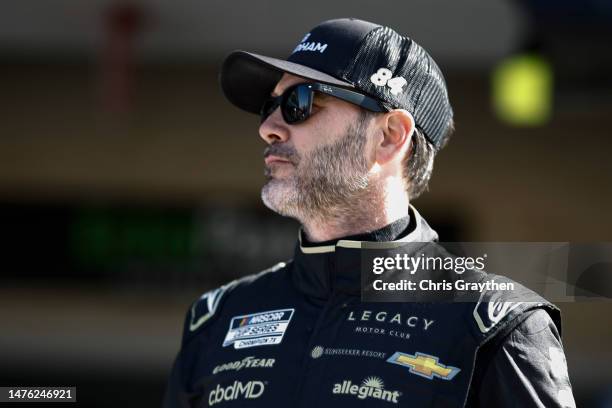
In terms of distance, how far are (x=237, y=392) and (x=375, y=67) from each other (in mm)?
907

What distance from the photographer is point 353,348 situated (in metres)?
2.27

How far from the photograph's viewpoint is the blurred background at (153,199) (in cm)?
924

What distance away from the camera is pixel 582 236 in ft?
30.5

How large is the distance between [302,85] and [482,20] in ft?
17.5

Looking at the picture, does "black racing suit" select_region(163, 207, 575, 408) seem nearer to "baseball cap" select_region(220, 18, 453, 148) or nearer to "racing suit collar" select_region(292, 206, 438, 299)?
"racing suit collar" select_region(292, 206, 438, 299)

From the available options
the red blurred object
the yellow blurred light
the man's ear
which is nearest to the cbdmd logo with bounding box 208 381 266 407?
the man's ear

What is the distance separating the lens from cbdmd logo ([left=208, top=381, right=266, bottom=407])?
232cm

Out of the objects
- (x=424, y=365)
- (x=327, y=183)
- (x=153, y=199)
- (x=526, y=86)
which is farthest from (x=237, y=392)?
(x=153, y=199)

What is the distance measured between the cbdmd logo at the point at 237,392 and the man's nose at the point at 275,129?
657 millimetres

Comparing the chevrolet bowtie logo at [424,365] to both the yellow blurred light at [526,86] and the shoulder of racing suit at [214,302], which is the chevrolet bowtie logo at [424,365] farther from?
the yellow blurred light at [526,86]

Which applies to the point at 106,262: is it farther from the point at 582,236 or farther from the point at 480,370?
the point at 480,370

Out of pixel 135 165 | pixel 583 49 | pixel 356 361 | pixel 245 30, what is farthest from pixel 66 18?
pixel 356 361

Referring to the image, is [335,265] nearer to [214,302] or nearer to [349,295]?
[349,295]

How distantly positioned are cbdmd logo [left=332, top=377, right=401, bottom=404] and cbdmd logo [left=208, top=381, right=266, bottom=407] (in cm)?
21
